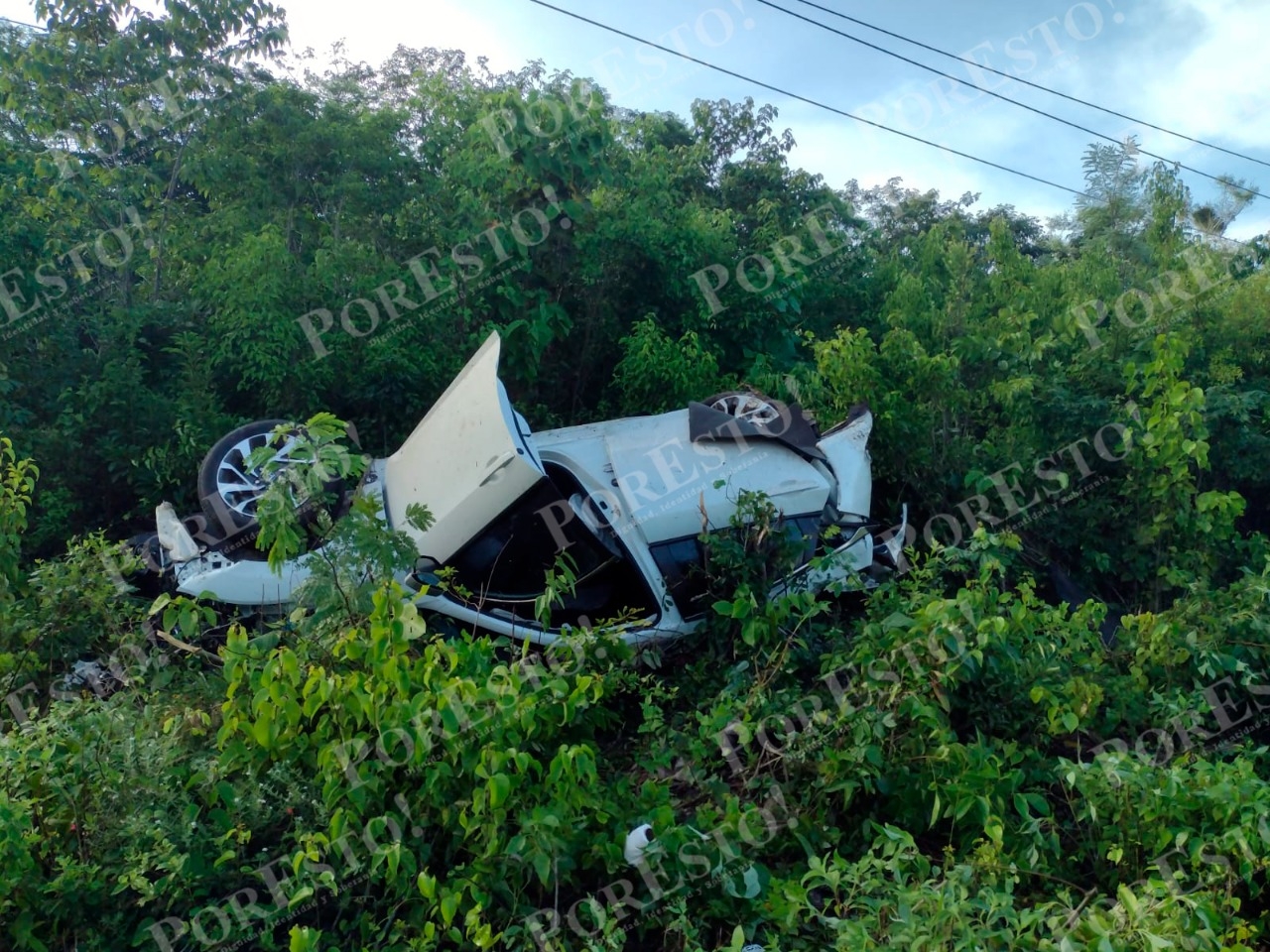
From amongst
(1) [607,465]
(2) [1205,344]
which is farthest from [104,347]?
(2) [1205,344]

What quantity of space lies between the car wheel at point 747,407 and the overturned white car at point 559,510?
0.34ft

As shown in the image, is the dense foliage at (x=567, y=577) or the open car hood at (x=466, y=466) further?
the open car hood at (x=466, y=466)

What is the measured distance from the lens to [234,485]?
5180 mm

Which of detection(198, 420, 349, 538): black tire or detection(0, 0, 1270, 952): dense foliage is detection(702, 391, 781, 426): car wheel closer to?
detection(0, 0, 1270, 952): dense foliage

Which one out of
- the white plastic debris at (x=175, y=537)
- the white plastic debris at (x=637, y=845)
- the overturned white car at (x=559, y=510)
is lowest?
the white plastic debris at (x=637, y=845)

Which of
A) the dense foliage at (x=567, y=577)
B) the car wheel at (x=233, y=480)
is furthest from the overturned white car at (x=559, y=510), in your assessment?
the dense foliage at (x=567, y=577)

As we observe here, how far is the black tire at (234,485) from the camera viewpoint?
4.98m

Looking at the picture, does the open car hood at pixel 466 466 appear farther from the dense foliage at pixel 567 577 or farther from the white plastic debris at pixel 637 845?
the white plastic debris at pixel 637 845

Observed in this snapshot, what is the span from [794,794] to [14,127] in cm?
851

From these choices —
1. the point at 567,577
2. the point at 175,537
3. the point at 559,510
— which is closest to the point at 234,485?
the point at 175,537

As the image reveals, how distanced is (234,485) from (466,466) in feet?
4.91

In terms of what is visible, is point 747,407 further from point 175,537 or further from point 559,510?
point 175,537

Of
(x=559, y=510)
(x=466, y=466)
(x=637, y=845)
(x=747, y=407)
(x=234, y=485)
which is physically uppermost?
(x=234, y=485)

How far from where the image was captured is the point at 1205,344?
820 cm
